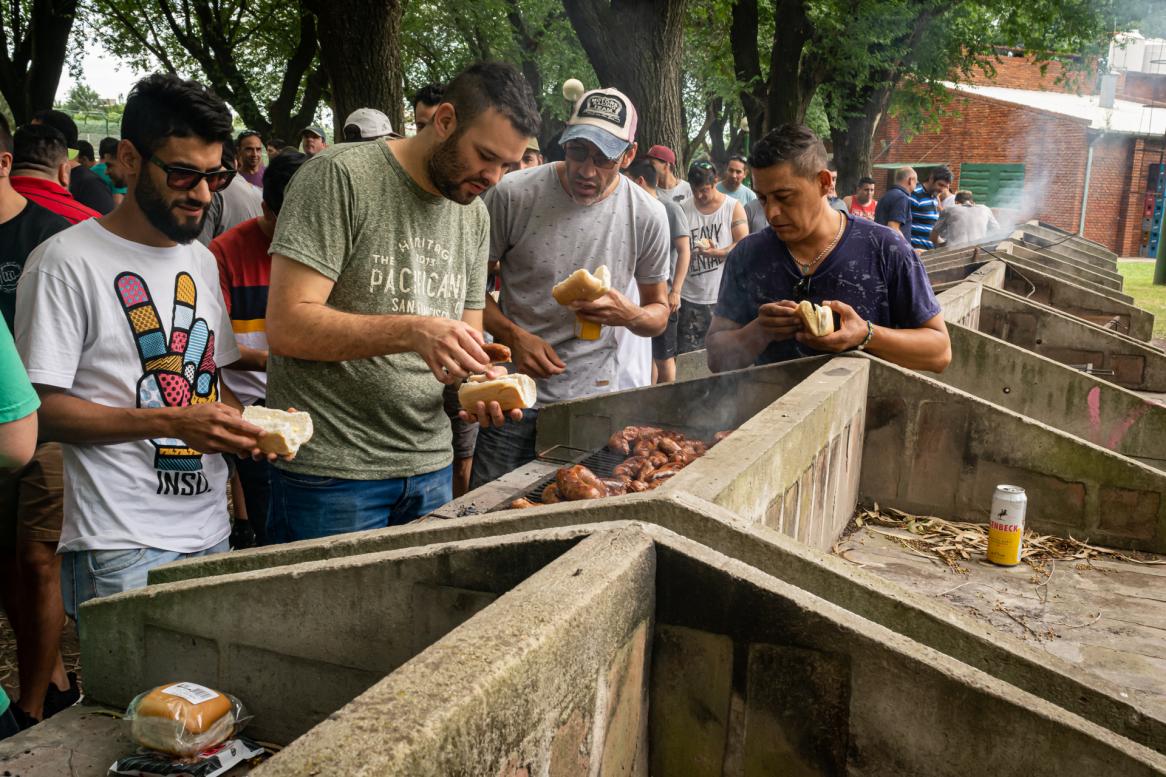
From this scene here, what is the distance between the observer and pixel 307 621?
247 cm

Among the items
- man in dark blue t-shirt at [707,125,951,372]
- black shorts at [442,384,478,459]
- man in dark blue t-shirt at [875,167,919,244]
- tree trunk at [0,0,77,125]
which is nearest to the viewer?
man in dark blue t-shirt at [707,125,951,372]

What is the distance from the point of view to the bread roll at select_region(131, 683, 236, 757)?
2254 millimetres

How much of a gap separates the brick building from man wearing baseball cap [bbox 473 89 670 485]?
3394 cm

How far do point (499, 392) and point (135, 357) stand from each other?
3.84 feet

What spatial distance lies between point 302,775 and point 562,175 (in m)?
3.56

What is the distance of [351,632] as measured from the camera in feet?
7.98

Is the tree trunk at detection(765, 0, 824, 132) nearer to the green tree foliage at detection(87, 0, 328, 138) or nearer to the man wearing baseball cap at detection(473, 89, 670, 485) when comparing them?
the green tree foliage at detection(87, 0, 328, 138)

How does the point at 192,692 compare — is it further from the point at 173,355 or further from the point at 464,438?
the point at 464,438

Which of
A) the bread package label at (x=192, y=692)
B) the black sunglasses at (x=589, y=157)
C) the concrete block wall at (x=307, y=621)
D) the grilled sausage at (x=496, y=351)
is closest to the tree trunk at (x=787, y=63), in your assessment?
the black sunglasses at (x=589, y=157)

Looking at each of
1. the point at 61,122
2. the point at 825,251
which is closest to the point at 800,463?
the point at 825,251

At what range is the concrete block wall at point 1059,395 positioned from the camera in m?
5.76

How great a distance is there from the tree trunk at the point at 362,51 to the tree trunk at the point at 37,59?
1000 centimetres

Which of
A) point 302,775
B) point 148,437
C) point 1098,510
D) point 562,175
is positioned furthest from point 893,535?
point 302,775

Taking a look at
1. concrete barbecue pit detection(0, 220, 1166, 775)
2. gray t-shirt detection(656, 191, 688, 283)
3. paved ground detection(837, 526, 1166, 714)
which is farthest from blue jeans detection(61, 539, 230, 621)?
gray t-shirt detection(656, 191, 688, 283)
